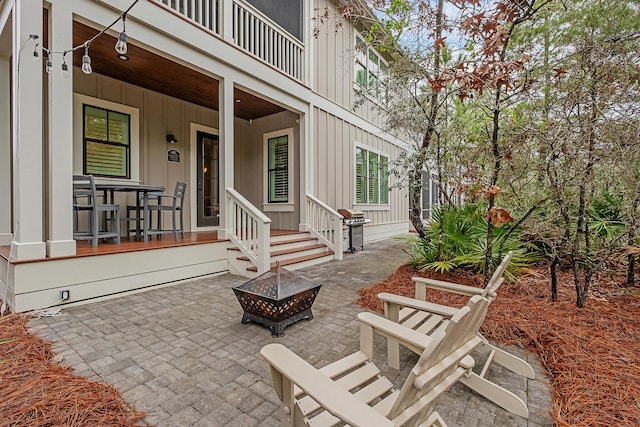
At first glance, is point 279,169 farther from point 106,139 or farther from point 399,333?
point 399,333

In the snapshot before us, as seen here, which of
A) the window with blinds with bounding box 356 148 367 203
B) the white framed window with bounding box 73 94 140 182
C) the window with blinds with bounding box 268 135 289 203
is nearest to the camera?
the white framed window with bounding box 73 94 140 182

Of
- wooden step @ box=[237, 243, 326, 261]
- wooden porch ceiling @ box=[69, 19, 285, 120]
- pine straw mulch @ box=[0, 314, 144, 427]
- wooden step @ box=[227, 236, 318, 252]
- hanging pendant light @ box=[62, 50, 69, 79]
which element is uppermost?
wooden porch ceiling @ box=[69, 19, 285, 120]

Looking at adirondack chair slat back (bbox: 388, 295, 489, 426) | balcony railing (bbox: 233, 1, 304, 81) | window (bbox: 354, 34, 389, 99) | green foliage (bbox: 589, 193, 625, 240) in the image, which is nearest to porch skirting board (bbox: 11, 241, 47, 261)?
adirondack chair slat back (bbox: 388, 295, 489, 426)

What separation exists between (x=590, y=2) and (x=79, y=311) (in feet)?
20.7

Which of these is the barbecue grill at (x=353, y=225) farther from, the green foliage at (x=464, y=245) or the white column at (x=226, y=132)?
the white column at (x=226, y=132)

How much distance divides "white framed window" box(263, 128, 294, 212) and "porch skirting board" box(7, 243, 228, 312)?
9.09ft

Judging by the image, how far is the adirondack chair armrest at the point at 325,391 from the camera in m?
0.99

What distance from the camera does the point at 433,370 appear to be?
1.16 m

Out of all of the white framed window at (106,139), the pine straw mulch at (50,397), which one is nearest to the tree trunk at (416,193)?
the pine straw mulch at (50,397)

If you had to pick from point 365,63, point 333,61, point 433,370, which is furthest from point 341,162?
point 433,370

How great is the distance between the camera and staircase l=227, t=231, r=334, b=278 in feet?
16.6

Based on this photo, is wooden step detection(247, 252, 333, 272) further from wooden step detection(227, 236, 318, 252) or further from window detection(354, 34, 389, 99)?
window detection(354, 34, 389, 99)

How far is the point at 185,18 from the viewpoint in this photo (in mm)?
4566

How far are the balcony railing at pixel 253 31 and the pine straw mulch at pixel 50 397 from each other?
15.4 feet
